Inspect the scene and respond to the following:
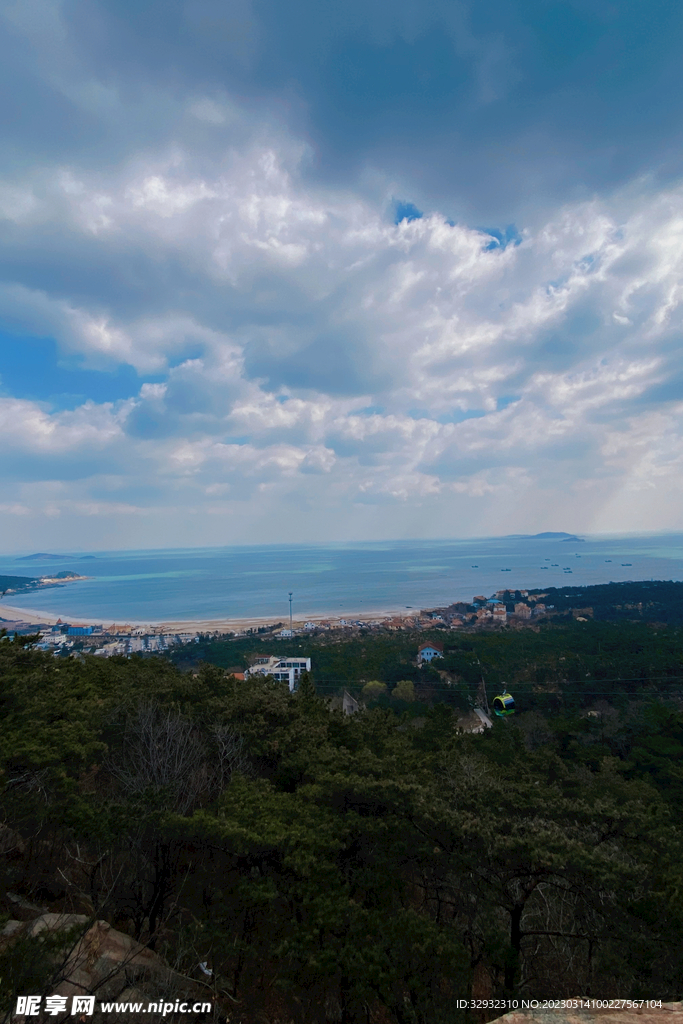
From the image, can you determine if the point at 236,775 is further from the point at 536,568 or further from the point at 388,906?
the point at 536,568

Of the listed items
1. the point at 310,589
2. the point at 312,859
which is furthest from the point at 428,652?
the point at 310,589

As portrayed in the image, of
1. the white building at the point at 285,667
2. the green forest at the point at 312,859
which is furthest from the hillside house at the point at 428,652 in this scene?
the green forest at the point at 312,859

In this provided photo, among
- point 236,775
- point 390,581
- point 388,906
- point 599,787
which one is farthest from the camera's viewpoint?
point 390,581

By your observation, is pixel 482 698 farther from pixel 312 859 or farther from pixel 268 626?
pixel 268 626

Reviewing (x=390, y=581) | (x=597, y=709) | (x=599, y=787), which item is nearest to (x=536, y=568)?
(x=390, y=581)

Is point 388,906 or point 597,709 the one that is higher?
point 388,906

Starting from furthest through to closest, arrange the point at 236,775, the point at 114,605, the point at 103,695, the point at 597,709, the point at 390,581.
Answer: the point at 390,581, the point at 114,605, the point at 597,709, the point at 103,695, the point at 236,775
